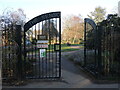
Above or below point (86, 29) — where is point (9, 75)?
below

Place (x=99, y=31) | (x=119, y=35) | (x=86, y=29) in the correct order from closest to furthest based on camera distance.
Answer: (x=99, y=31) < (x=119, y=35) < (x=86, y=29)

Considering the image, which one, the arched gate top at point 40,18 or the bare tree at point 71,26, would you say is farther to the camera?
the bare tree at point 71,26

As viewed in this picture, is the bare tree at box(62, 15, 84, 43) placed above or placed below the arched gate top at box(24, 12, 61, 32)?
above

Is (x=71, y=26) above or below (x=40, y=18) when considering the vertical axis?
above

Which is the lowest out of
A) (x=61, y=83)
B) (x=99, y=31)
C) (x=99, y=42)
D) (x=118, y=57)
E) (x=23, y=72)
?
(x=61, y=83)

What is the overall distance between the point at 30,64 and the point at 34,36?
4.53 ft

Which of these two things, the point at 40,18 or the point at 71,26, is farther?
the point at 71,26

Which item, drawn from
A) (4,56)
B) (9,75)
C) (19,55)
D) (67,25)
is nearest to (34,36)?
(19,55)

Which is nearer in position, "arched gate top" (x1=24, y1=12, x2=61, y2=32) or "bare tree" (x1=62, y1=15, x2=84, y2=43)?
"arched gate top" (x1=24, y1=12, x2=61, y2=32)

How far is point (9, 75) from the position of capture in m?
5.72

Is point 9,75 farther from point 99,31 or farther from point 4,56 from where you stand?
point 99,31

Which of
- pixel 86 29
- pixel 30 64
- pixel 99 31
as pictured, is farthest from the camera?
pixel 86 29

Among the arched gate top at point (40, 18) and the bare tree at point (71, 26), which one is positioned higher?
the bare tree at point (71, 26)

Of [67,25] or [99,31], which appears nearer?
[99,31]
